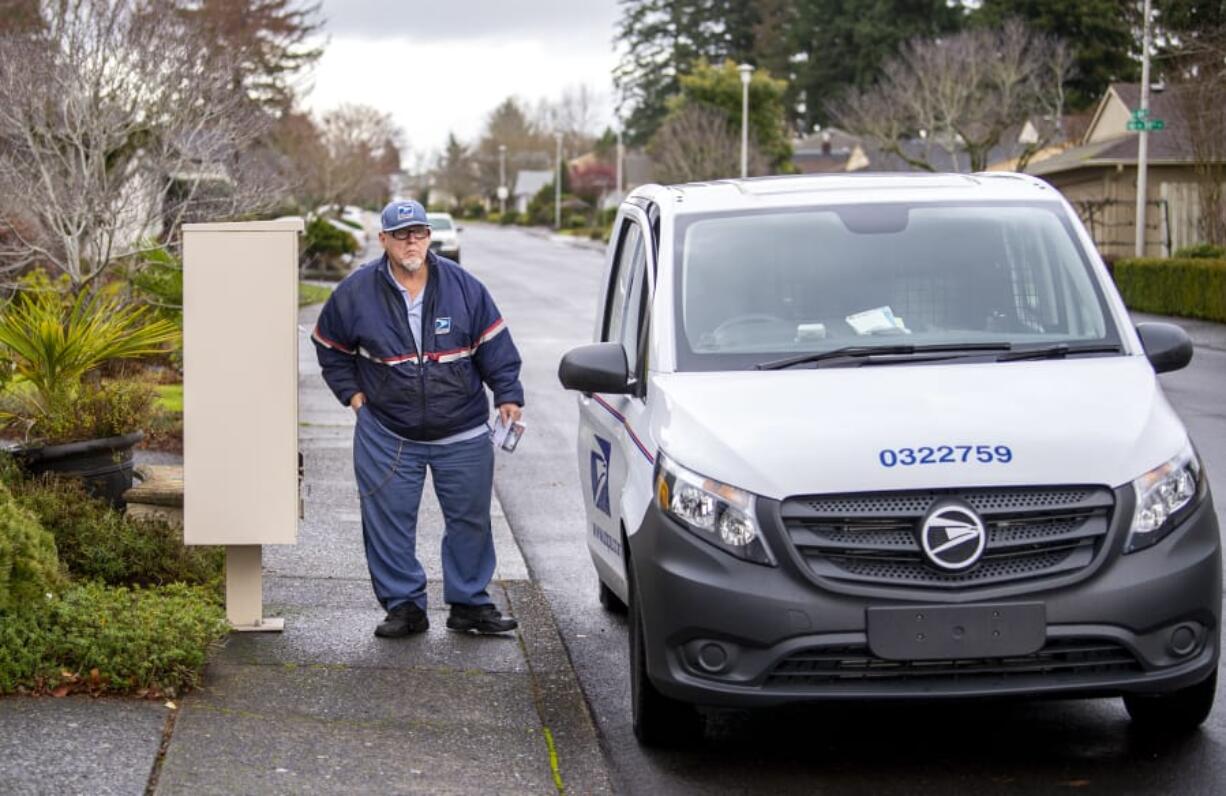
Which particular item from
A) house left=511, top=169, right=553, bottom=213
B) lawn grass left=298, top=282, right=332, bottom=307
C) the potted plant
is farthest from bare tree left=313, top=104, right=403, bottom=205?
house left=511, top=169, right=553, bottom=213

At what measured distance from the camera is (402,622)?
7.47 metres

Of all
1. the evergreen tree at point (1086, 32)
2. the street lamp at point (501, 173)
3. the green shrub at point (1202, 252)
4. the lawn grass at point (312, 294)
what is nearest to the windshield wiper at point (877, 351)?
the lawn grass at point (312, 294)

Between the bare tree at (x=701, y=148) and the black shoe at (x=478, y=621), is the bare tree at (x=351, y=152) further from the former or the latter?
the black shoe at (x=478, y=621)

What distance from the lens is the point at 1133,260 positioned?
109ft

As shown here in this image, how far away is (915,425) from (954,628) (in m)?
0.64

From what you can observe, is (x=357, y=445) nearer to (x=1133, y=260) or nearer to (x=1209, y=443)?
(x=1209, y=443)

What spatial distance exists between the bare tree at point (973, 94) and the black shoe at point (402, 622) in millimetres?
50083

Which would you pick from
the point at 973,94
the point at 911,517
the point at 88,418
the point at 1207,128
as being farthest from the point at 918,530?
the point at 973,94

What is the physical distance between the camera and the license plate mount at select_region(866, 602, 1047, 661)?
17.3ft

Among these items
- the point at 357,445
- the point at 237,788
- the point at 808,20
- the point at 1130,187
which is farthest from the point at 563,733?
the point at 808,20

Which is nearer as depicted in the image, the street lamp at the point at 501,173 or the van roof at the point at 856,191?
the van roof at the point at 856,191

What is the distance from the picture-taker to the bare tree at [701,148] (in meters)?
73.1

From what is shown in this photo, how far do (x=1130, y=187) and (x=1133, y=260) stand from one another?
1298cm

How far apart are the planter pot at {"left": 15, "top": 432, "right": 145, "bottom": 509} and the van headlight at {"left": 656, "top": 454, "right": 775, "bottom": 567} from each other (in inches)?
155
